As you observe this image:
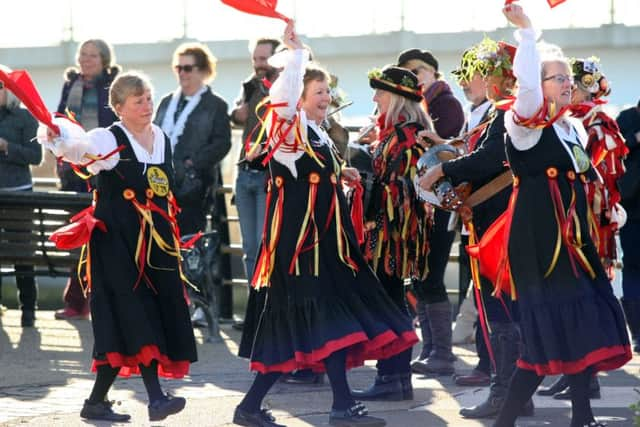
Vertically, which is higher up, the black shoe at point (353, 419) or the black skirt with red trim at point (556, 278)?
the black skirt with red trim at point (556, 278)

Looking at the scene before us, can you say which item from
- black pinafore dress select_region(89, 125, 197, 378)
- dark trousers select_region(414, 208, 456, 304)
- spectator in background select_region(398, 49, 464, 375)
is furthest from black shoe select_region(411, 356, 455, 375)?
black pinafore dress select_region(89, 125, 197, 378)

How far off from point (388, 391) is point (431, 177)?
1361 mm

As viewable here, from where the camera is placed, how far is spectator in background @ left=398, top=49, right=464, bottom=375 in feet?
29.9

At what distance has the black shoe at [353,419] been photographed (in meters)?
7.41

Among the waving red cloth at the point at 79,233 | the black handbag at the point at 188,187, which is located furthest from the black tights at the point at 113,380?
the black handbag at the point at 188,187

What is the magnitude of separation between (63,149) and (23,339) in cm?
364

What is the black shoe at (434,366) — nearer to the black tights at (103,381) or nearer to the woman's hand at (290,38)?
the black tights at (103,381)

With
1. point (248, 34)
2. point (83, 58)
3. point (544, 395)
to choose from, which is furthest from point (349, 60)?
point (544, 395)

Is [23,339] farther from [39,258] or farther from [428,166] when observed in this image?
[428,166]

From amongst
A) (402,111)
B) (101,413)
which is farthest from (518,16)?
(101,413)

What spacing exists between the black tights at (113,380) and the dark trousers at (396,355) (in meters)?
1.37

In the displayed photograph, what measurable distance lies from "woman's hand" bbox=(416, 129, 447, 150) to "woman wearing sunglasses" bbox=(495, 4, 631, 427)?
1123 mm

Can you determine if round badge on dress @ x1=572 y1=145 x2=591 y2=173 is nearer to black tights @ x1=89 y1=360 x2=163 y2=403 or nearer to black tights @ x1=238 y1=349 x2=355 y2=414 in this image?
black tights @ x1=238 y1=349 x2=355 y2=414

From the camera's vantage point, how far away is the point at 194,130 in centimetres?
1084
